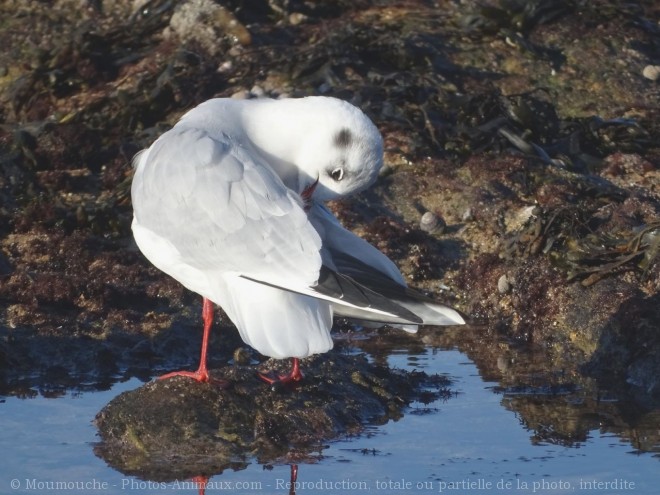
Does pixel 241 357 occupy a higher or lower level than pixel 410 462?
lower

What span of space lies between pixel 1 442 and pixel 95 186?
125 inches

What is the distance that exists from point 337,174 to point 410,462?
1230 mm

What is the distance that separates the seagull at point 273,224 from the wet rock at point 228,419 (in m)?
0.12

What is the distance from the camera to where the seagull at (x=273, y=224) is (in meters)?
4.46

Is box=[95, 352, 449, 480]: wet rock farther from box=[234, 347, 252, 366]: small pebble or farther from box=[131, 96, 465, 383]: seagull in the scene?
box=[234, 347, 252, 366]: small pebble

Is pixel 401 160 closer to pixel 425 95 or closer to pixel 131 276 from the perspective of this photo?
pixel 425 95

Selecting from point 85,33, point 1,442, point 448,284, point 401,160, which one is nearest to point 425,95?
point 401,160

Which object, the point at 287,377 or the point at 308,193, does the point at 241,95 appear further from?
the point at 287,377

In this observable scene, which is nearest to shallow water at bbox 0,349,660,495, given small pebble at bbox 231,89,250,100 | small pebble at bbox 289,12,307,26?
small pebble at bbox 231,89,250,100

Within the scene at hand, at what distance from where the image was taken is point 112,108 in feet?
27.0

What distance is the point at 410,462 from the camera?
456 cm

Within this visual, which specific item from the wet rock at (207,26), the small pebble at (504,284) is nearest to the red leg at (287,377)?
the small pebble at (504,284)

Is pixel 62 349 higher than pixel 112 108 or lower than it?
lower

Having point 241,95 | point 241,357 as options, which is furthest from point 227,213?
point 241,95
